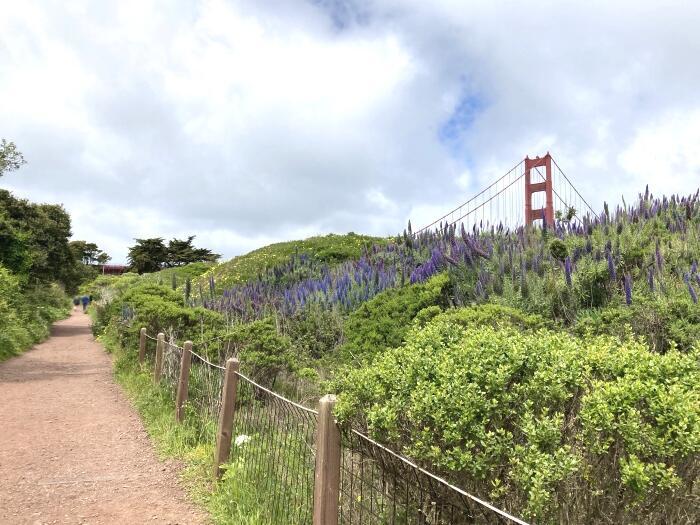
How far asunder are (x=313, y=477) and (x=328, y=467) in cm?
74

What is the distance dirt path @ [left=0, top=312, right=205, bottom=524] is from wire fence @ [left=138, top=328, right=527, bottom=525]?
24.6 inches

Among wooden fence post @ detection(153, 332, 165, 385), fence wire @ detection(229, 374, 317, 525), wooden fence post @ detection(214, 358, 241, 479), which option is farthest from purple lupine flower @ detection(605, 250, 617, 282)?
wooden fence post @ detection(153, 332, 165, 385)

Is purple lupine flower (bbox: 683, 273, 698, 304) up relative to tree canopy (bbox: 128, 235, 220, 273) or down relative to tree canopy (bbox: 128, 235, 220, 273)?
down

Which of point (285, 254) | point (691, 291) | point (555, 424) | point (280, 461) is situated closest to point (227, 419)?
point (280, 461)

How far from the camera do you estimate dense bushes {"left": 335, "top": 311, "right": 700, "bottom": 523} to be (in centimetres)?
192

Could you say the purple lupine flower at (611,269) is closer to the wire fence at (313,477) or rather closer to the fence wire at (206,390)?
the wire fence at (313,477)

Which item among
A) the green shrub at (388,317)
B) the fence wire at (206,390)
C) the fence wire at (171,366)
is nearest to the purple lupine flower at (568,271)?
the green shrub at (388,317)

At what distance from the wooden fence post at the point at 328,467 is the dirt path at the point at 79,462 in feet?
5.77

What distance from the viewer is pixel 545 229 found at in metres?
9.02

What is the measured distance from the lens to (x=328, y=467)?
2.77 metres

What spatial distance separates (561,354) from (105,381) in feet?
34.5

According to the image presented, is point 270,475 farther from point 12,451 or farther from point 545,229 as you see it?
point 545,229

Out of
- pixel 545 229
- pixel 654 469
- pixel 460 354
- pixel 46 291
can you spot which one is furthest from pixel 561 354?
pixel 46 291

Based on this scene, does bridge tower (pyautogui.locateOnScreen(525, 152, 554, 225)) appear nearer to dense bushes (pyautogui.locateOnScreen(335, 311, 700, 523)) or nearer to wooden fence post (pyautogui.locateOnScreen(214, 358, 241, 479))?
wooden fence post (pyautogui.locateOnScreen(214, 358, 241, 479))
